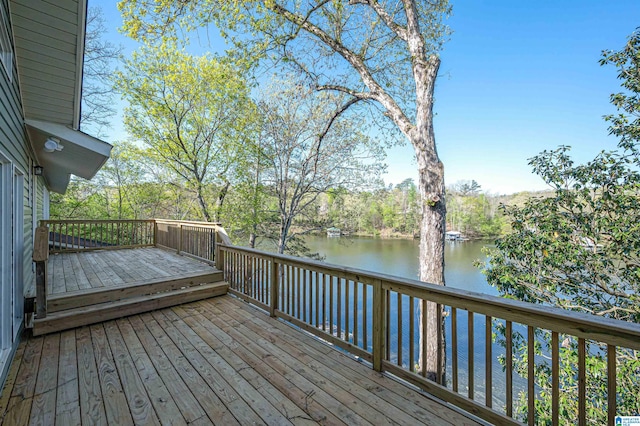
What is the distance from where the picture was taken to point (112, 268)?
524 cm

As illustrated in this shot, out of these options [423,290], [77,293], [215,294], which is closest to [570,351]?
[423,290]

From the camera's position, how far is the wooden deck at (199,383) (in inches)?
72.3

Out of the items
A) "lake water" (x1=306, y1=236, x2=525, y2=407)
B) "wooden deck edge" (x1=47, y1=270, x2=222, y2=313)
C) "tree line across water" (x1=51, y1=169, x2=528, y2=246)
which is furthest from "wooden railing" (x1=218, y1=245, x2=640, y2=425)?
"tree line across water" (x1=51, y1=169, x2=528, y2=246)

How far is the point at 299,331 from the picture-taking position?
3.21 meters

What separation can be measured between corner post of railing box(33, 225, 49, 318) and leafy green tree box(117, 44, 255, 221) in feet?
29.0

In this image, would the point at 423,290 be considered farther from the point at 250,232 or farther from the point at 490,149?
the point at 490,149

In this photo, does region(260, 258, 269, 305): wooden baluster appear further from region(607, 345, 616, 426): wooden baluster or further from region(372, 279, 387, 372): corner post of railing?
region(607, 345, 616, 426): wooden baluster

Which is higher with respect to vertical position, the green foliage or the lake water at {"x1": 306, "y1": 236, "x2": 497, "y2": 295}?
the green foliage

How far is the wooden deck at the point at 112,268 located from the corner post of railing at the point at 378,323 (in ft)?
11.1

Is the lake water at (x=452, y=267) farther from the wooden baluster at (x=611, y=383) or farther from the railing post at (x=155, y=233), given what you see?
the railing post at (x=155, y=233)

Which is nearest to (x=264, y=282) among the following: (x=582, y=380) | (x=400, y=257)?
(x=582, y=380)

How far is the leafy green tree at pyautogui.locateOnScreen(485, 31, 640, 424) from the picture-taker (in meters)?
4.45

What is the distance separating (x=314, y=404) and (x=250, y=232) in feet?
37.3

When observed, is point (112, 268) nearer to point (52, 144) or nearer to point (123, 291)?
point (123, 291)
